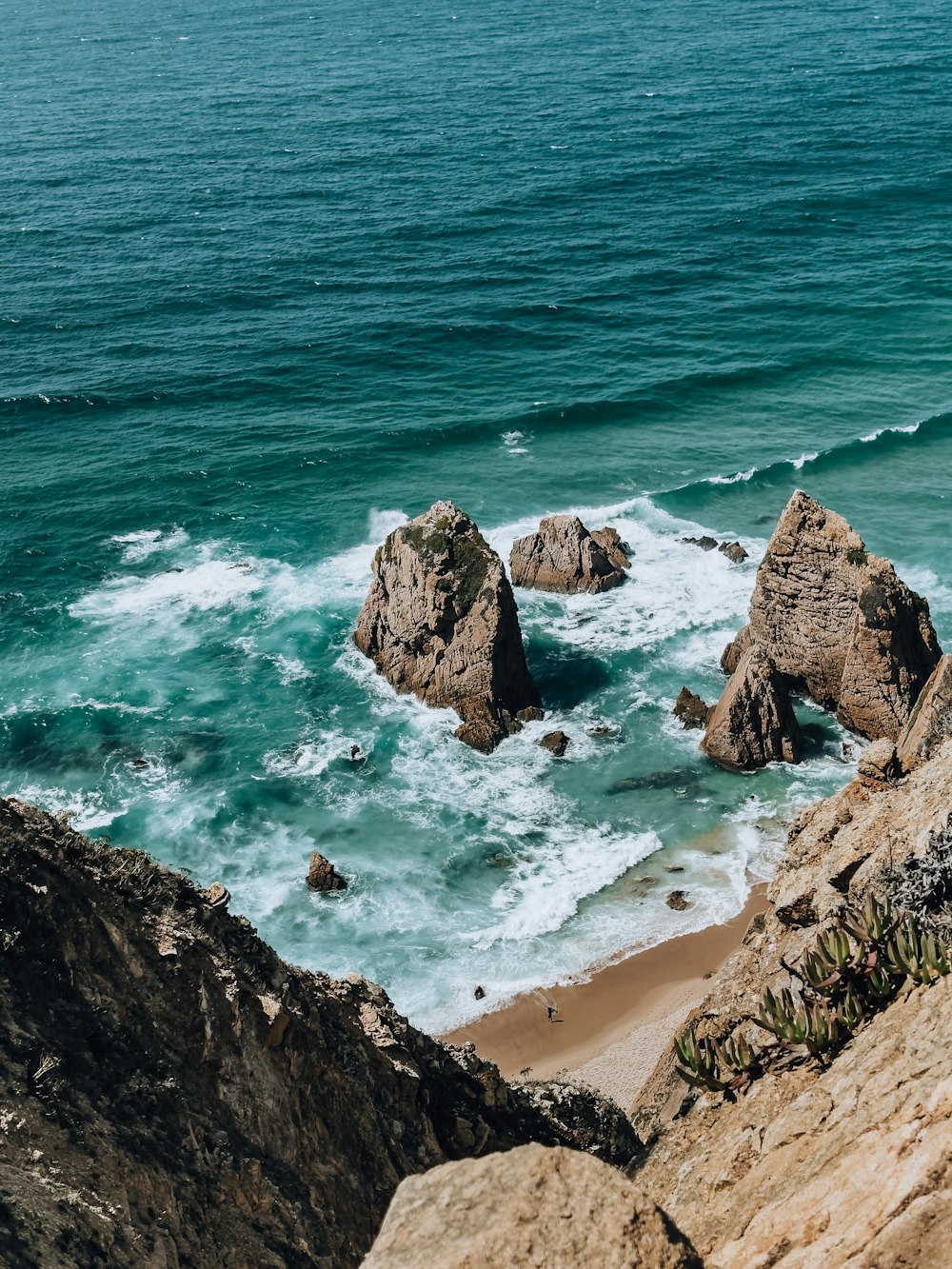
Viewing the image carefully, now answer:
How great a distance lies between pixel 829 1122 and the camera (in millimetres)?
11727

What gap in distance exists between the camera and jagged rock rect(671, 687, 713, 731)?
44625 mm

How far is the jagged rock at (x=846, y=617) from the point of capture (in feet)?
131

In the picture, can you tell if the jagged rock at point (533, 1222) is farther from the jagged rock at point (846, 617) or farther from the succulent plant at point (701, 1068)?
the jagged rock at point (846, 617)

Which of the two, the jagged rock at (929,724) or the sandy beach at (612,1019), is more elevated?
the jagged rock at (929,724)

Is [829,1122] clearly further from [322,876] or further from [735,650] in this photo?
[735,650]

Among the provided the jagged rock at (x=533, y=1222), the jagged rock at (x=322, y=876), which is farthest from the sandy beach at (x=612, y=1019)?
the jagged rock at (x=533, y=1222)

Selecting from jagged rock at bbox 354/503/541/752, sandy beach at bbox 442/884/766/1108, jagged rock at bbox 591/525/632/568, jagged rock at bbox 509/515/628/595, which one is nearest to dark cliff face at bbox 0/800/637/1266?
sandy beach at bbox 442/884/766/1108

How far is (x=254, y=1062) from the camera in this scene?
1498 cm

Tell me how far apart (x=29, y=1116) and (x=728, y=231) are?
90.4 m

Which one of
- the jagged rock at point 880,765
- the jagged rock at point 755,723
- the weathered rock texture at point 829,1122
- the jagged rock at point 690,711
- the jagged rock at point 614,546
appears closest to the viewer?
the weathered rock texture at point 829,1122

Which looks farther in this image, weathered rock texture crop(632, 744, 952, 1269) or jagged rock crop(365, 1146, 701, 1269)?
weathered rock texture crop(632, 744, 952, 1269)

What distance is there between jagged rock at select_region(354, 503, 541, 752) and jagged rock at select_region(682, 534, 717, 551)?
13.8 metres

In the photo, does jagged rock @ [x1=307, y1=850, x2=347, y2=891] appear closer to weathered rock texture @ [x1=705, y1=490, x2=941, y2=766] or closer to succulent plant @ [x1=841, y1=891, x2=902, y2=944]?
weathered rock texture @ [x1=705, y1=490, x2=941, y2=766]

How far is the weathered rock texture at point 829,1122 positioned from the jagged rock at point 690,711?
25.0m
